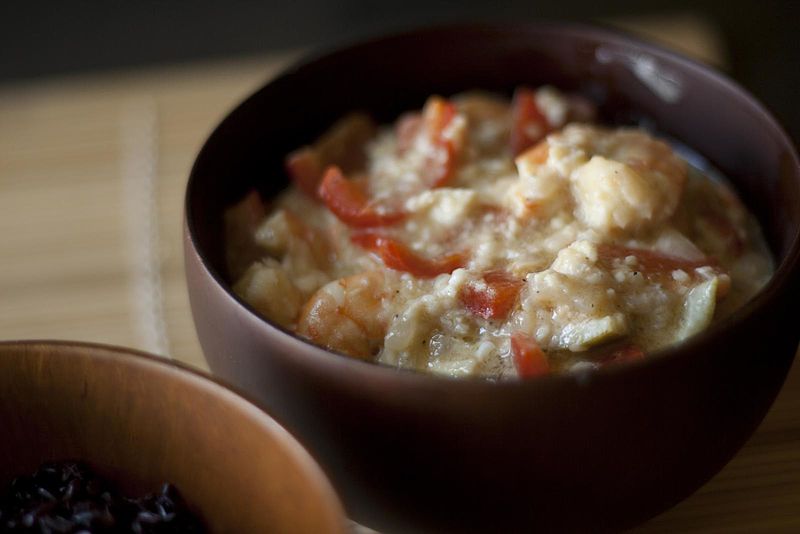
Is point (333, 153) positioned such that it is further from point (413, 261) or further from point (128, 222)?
point (128, 222)

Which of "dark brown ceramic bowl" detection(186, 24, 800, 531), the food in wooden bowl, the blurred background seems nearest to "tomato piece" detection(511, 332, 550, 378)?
the food in wooden bowl

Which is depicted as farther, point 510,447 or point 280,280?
point 280,280

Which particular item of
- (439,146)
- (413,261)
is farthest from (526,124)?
(413,261)

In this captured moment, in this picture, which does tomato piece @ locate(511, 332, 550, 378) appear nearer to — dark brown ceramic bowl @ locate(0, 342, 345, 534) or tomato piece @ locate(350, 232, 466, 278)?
tomato piece @ locate(350, 232, 466, 278)

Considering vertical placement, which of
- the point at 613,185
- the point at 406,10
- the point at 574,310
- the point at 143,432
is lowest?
the point at 143,432

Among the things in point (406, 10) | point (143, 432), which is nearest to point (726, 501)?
point (143, 432)

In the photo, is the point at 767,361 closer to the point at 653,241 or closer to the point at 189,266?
the point at 653,241

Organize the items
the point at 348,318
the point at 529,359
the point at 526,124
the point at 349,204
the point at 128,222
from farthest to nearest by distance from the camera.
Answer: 1. the point at 128,222
2. the point at 526,124
3. the point at 349,204
4. the point at 348,318
5. the point at 529,359
